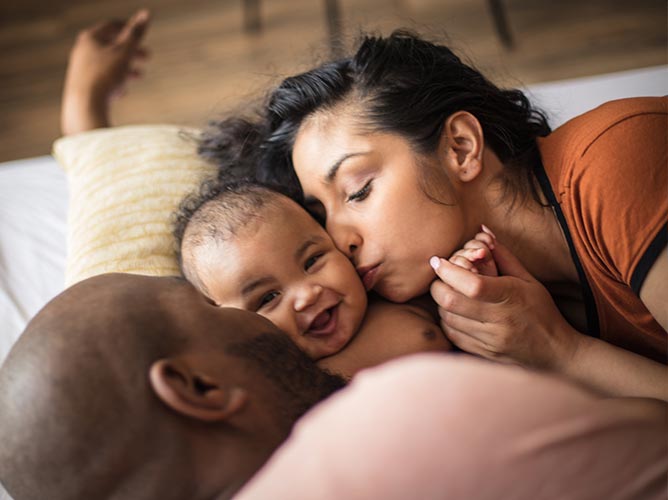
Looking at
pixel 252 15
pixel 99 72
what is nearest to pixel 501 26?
pixel 252 15

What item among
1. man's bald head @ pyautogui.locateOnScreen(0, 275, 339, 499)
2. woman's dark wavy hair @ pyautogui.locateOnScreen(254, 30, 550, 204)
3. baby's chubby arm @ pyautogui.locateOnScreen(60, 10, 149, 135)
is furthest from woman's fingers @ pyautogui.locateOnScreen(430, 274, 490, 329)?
baby's chubby arm @ pyautogui.locateOnScreen(60, 10, 149, 135)

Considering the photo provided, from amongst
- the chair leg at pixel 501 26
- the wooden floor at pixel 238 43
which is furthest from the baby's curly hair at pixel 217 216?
the chair leg at pixel 501 26

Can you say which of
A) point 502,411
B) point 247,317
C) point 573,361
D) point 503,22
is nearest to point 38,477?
point 247,317

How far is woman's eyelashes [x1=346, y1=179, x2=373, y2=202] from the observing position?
1.10 metres

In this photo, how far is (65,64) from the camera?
3.05 meters

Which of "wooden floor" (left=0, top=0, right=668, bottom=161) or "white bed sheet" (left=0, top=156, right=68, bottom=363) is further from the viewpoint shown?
"wooden floor" (left=0, top=0, right=668, bottom=161)

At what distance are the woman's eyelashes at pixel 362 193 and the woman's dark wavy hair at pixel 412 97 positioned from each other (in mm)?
99

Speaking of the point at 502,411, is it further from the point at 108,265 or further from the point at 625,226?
the point at 108,265

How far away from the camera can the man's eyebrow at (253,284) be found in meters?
1.07

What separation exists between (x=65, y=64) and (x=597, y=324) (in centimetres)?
269

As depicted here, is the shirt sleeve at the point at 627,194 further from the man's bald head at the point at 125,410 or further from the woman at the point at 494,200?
the man's bald head at the point at 125,410

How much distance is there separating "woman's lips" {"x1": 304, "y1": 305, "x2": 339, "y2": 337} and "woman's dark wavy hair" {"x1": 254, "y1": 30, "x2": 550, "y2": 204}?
26cm

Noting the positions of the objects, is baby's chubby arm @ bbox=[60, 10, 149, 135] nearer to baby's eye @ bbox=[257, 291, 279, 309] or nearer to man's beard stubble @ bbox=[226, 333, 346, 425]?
baby's eye @ bbox=[257, 291, 279, 309]

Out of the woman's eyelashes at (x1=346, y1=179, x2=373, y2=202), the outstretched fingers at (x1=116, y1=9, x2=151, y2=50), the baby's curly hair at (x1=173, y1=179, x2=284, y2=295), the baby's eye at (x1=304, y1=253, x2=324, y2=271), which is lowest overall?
the baby's eye at (x1=304, y1=253, x2=324, y2=271)
